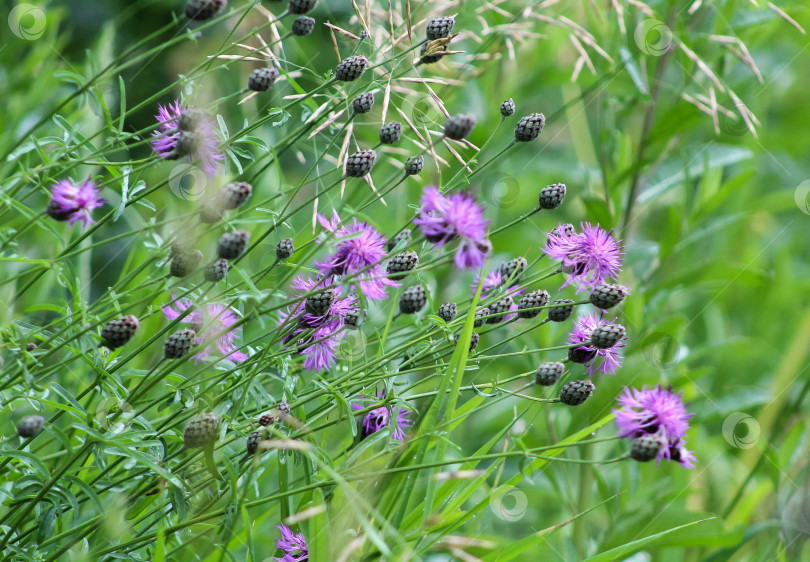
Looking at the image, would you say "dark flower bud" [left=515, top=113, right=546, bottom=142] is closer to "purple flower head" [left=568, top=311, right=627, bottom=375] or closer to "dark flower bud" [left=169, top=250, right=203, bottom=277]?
"purple flower head" [left=568, top=311, right=627, bottom=375]

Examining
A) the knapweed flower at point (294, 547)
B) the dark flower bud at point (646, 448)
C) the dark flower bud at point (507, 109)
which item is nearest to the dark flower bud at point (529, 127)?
the dark flower bud at point (507, 109)

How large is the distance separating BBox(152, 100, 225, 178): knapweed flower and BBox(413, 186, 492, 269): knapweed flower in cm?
17

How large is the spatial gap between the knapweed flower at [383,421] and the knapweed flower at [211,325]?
0.37 feet

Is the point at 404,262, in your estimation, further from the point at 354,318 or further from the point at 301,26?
the point at 301,26

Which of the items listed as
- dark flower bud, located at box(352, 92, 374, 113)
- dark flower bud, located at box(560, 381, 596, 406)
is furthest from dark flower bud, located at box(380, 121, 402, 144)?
dark flower bud, located at box(560, 381, 596, 406)

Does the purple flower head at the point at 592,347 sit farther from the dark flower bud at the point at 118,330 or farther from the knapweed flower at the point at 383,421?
the dark flower bud at the point at 118,330

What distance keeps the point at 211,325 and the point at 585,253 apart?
0.95 feet

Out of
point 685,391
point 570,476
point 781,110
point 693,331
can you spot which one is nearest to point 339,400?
point 685,391

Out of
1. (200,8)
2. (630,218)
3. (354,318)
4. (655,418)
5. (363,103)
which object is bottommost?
(630,218)

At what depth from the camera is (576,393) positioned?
24.2 inches

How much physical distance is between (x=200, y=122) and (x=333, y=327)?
0.60ft

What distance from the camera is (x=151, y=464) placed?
512mm

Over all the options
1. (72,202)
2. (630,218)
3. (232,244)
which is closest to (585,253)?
(232,244)

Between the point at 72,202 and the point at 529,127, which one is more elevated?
the point at 72,202
